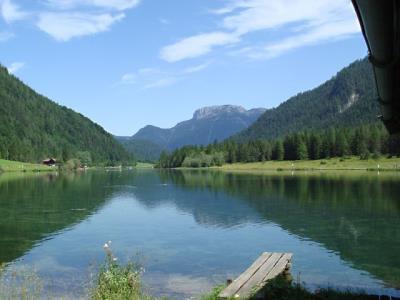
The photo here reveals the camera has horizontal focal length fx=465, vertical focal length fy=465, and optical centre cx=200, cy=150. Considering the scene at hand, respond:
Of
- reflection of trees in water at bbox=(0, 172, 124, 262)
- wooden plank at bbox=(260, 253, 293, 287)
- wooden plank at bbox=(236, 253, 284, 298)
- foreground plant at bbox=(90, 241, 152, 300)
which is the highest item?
foreground plant at bbox=(90, 241, 152, 300)

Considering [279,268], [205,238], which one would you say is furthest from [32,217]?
[279,268]

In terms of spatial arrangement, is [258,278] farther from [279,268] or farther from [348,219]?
[348,219]

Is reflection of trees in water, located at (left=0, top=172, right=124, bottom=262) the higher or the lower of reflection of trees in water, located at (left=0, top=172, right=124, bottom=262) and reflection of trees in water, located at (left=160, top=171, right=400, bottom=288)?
the higher

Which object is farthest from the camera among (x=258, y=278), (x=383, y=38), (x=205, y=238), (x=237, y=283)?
(x=205, y=238)

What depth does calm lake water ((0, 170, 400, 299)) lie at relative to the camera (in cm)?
3212

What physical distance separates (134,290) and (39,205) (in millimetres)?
65652

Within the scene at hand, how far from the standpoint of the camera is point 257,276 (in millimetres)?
23016

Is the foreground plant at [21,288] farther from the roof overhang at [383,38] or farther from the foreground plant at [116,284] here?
the roof overhang at [383,38]

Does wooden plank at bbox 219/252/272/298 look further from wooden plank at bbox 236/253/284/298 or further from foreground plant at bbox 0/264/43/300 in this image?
foreground plant at bbox 0/264/43/300

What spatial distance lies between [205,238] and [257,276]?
2686cm

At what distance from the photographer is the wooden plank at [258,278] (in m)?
19.9

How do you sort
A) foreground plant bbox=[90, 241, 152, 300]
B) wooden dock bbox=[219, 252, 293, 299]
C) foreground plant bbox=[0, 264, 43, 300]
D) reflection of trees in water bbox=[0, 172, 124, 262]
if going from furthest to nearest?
reflection of trees in water bbox=[0, 172, 124, 262] < wooden dock bbox=[219, 252, 293, 299] < foreground plant bbox=[90, 241, 152, 300] < foreground plant bbox=[0, 264, 43, 300]

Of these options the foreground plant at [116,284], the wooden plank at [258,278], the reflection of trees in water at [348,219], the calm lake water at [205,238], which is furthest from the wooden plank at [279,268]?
the reflection of trees in water at [348,219]

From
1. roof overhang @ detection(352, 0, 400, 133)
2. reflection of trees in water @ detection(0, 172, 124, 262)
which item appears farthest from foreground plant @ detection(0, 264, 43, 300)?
roof overhang @ detection(352, 0, 400, 133)
